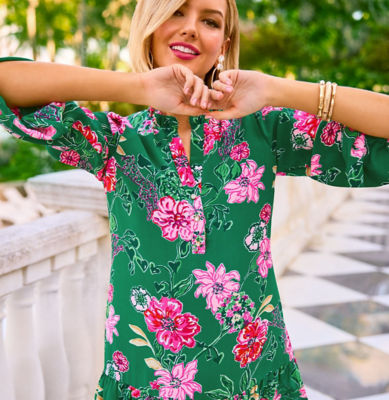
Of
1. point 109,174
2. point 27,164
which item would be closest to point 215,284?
point 109,174

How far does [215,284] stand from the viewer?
1.01 meters

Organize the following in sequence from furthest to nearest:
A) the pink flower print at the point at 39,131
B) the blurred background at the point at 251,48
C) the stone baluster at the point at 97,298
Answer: the blurred background at the point at 251,48 < the stone baluster at the point at 97,298 < the pink flower print at the point at 39,131

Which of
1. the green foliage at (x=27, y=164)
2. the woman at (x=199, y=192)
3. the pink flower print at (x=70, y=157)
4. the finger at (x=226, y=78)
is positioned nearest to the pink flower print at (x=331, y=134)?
the woman at (x=199, y=192)

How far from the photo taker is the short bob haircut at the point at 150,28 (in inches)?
38.5

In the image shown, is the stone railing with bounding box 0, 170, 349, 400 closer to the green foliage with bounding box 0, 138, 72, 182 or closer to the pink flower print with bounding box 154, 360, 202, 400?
the pink flower print with bounding box 154, 360, 202, 400

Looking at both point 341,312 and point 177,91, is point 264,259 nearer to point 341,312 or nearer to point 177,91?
point 177,91

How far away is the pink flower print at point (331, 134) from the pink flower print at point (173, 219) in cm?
32

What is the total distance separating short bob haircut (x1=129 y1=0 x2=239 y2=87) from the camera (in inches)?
→ 38.5

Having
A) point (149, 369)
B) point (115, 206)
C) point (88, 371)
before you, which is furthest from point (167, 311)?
point (88, 371)

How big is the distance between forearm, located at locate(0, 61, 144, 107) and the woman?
36 mm

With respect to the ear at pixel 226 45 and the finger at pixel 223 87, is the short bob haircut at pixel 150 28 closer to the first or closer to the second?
the ear at pixel 226 45

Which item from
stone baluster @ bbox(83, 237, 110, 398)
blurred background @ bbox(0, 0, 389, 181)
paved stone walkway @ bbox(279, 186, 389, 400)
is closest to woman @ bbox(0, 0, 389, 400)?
stone baluster @ bbox(83, 237, 110, 398)

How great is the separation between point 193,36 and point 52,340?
3.16ft

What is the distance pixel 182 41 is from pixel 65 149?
1.05 feet
